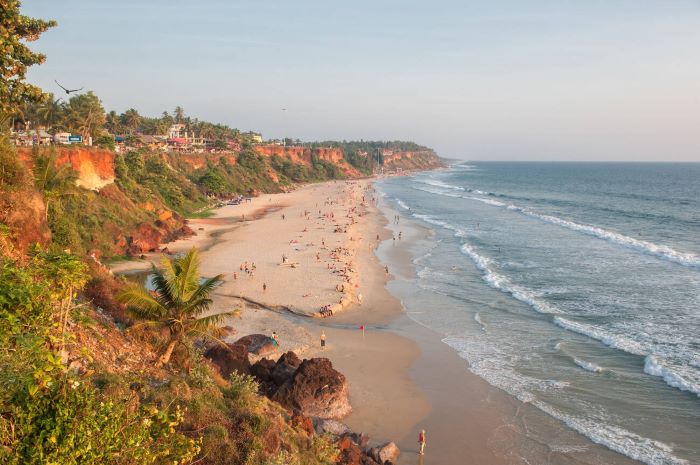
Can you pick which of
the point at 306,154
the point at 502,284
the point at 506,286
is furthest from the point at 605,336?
the point at 306,154

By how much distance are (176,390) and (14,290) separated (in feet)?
14.8

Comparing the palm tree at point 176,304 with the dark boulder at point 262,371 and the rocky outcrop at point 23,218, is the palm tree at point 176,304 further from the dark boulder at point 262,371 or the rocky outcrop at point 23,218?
the dark boulder at point 262,371

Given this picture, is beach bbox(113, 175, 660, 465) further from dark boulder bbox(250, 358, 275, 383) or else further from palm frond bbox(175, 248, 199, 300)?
palm frond bbox(175, 248, 199, 300)

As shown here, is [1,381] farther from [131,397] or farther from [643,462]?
[643,462]

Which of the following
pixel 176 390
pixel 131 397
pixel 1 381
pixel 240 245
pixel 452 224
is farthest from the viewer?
pixel 452 224

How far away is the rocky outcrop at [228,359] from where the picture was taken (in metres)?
16.4

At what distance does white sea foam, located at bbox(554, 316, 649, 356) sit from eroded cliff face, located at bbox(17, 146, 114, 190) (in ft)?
107

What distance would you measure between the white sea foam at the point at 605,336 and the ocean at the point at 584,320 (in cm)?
5

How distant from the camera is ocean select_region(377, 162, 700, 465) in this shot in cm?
1695

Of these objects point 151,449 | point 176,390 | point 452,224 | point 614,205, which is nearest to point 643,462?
point 176,390

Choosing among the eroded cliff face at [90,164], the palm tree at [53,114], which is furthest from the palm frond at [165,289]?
the palm tree at [53,114]

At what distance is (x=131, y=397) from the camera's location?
26.9 ft

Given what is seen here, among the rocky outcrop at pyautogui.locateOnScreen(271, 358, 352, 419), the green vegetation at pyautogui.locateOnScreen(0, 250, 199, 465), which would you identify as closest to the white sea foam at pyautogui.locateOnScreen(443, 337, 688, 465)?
the rocky outcrop at pyautogui.locateOnScreen(271, 358, 352, 419)

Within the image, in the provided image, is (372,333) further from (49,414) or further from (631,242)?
(631,242)
